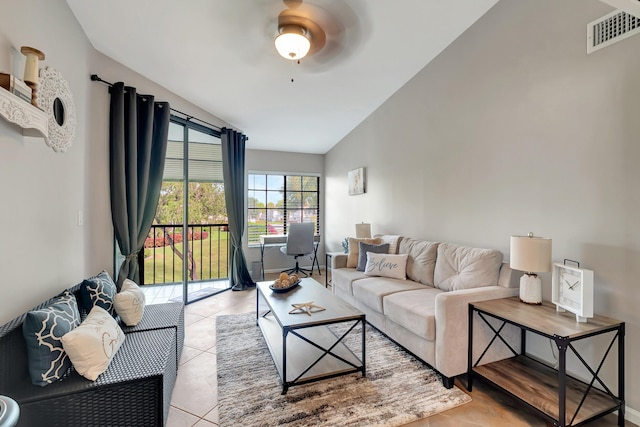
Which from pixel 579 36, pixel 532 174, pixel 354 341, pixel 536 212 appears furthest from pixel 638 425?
pixel 579 36

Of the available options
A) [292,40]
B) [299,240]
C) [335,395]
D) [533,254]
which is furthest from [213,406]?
[299,240]

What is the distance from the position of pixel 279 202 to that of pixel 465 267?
4054 mm

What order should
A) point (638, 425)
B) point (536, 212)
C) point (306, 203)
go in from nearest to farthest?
point (638, 425) < point (536, 212) < point (306, 203)

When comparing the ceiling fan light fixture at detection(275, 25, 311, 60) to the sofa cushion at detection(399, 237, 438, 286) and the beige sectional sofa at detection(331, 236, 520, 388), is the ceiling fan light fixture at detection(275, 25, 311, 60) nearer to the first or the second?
the beige sectional sofa at detection(331, 236, 520, 388)

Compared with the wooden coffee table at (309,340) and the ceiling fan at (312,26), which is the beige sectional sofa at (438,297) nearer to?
the wooden coffee table at (309,340)

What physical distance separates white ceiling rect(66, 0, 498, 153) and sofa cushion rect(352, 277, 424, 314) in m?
2.42

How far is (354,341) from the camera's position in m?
2.73

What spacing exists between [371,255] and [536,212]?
5.59ft

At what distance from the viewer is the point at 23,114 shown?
4.83 ft

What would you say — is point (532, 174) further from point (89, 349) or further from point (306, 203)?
point (306, 203)

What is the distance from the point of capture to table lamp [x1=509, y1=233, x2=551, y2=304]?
6.30ft

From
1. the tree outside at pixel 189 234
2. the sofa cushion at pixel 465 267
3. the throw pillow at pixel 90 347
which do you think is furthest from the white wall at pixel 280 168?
the throw pillow at pixel 90 347

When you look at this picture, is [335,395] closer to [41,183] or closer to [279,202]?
[41,183]

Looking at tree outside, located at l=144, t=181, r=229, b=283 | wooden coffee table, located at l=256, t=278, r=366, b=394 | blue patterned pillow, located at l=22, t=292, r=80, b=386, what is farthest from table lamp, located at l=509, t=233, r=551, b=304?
tree outside, located at l=144, t=181, r=229, b=283
